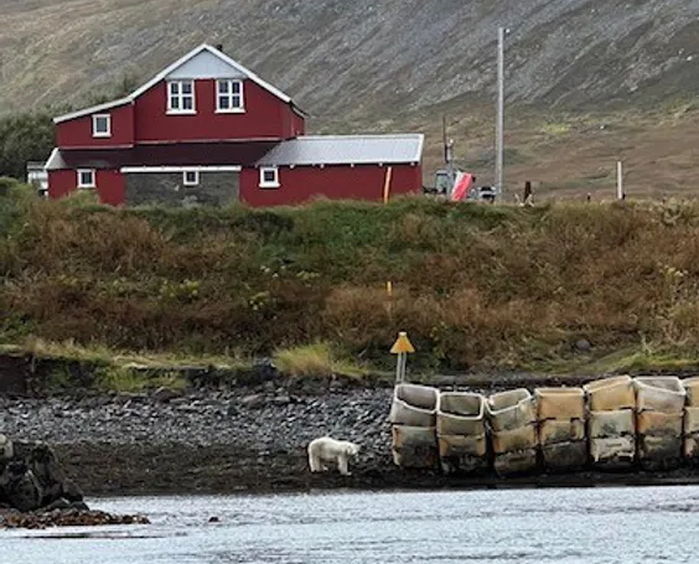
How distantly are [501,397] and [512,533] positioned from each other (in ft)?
32.3

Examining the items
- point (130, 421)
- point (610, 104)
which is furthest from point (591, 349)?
point (610, 104)

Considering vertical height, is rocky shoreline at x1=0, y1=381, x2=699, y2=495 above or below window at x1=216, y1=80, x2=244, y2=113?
below

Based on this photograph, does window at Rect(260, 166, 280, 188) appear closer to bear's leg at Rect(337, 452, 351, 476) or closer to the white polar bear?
the white polar bear

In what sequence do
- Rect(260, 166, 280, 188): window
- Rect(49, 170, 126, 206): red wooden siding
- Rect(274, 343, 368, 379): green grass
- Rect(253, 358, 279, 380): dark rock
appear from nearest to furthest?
Rect(253, 358, 279, 380): dark rock → Rect(274, 343, 368, 379): green grass → Rect(260, 166, 280, 188): window → Rect(49, 170, 126, 206): red wooden siding

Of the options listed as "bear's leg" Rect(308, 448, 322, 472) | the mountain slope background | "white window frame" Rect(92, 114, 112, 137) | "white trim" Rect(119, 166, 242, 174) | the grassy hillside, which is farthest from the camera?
the mountain slope background

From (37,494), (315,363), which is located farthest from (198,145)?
(37,494)

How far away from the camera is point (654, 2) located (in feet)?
563

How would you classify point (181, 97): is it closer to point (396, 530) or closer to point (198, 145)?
point (198, 145)

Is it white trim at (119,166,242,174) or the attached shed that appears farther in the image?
white trim at (119,166,242,174)

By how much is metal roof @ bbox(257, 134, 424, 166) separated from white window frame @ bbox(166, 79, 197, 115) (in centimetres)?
328

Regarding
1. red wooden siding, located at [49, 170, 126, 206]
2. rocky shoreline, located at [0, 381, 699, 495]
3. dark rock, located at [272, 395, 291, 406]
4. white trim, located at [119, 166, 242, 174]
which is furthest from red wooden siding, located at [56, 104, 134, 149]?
dark rock, located at [272, 395, 291, 406]

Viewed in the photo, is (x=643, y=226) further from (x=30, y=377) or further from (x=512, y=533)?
(x=512, y=533)

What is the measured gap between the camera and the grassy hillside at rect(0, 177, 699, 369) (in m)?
56.7

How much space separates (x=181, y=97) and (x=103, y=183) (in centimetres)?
415
